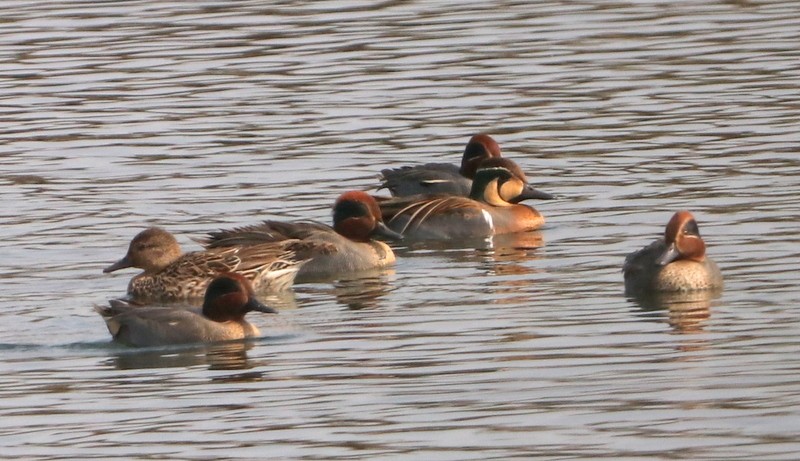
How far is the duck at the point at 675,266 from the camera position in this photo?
14023 mm

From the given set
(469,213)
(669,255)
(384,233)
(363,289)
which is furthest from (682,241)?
(469,213)

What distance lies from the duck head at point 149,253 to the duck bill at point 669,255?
140 inches

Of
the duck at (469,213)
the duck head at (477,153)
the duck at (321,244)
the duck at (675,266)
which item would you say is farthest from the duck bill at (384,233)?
the duck at (675,266)

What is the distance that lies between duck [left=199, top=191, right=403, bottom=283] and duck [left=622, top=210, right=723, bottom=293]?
8.12 ft

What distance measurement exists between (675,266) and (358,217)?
3.30 m

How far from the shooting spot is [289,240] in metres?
15.8

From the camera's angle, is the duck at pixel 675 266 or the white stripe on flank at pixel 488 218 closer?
the duck at pixel 675 266

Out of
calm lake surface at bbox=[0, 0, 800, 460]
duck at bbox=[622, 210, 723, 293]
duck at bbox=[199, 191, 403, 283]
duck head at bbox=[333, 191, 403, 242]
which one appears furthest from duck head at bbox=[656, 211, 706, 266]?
duck head at bbox=[333, 191, 403, 242]

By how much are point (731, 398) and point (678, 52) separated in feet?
49.4

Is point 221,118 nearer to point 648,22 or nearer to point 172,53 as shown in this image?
point 172,53

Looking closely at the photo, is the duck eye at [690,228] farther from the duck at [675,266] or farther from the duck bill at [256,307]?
the duck bill at [256,307]

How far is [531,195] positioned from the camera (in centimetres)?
1827

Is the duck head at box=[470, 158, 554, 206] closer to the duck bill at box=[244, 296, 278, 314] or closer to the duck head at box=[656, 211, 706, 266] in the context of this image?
the duck head at box=[656, 211, 706, 266]

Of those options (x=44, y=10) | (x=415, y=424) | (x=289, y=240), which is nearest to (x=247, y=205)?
(x=289, y=240)
